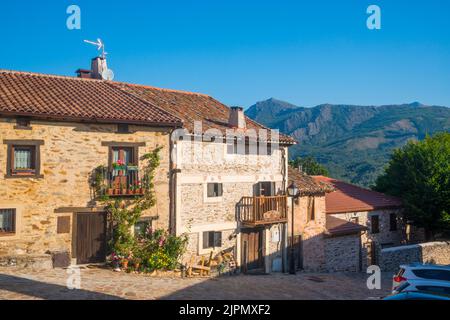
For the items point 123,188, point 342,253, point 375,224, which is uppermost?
point 123,188

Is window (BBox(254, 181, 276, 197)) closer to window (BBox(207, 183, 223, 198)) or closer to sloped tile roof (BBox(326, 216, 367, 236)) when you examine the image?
window (BBox(207, 183, 223, 198))

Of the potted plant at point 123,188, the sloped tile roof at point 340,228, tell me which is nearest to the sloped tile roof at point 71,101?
the potted plant at point 123,188

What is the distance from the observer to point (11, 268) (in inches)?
523

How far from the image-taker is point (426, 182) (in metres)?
27.4

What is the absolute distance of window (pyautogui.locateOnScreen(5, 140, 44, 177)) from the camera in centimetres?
1396

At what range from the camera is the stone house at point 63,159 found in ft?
45.8

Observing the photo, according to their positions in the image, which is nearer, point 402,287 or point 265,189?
point 402,287

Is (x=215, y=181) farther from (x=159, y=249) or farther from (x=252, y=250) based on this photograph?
(x=252, y=250)

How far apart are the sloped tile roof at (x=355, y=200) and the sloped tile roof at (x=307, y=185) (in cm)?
301

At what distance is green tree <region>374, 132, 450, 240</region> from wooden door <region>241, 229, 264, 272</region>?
552 inches

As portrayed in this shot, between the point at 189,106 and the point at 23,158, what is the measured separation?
30.1ft

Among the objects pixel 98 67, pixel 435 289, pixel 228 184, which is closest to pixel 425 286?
pixel 435 289

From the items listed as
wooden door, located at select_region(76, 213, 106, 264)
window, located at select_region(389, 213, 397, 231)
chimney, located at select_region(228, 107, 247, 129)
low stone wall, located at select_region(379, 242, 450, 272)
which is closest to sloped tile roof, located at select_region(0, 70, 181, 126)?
wooden door, located at select_region(76, 213, 106, 264)

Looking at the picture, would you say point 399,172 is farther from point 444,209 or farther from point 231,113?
point 231,113
